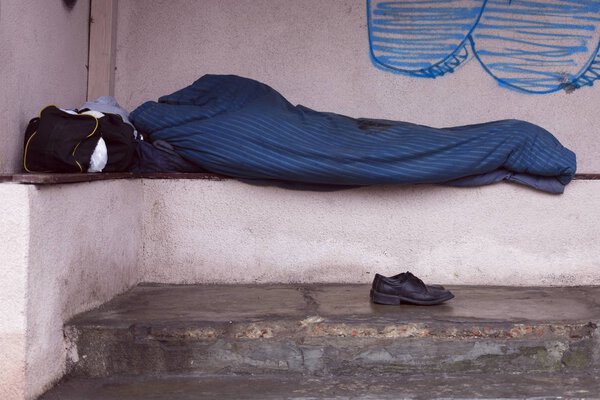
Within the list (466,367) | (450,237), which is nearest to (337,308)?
(466,367)

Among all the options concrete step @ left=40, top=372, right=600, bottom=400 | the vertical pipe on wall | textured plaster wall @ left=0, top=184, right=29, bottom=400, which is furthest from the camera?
the vertical pipe on wall

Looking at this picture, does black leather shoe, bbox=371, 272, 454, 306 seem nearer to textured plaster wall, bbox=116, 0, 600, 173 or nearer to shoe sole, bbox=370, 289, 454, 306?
shoe sole, bbox=370, 289, 454, 306

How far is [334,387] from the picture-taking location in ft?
9.71

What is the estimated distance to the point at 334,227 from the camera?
13.3ft

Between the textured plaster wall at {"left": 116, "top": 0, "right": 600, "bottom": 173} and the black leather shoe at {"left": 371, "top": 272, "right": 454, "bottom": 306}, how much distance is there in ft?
4.61

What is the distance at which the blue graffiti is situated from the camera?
465cm

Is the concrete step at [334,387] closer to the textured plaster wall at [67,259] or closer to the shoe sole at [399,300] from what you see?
the textured plaster wall at [67,259]

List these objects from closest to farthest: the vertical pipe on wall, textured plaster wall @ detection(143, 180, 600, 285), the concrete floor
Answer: the concrete floor → textured plaster wall @ detection(143, 180, 600, 285) → the vertical pipe on wall

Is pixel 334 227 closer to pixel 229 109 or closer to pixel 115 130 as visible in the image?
pixel 229 109

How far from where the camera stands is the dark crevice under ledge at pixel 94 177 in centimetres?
268

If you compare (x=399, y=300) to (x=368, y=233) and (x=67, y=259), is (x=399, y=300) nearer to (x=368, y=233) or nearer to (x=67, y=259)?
(x=368, y=233)

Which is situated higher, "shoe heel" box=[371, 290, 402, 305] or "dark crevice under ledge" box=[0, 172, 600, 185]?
"dark crevice under ledge" box=[0, 172, 600, 185]

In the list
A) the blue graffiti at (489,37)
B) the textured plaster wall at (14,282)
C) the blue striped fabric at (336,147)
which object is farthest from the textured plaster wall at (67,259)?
the blue graffiti at (489,37)

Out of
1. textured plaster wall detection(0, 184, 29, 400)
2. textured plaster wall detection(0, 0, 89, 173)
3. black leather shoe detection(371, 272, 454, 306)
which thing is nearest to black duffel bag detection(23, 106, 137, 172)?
textured plaster wall detection(0, 0, 89, 173)
